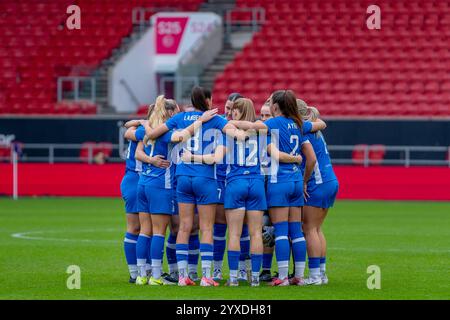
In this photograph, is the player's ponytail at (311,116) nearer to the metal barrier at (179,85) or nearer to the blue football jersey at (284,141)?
the blue football jersey at (284,141)

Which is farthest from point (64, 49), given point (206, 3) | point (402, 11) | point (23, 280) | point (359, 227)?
point (23, 280)

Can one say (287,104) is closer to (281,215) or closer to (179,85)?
(281,215)

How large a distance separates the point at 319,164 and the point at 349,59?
21924 mm

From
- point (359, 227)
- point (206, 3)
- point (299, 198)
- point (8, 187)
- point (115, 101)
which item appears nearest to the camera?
point (299, 198)

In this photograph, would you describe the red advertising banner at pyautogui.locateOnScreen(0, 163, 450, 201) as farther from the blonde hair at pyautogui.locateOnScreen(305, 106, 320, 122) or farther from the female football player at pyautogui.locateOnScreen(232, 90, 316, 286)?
the female football player at pyautogui.locateOnScreen(232, 90, 316, 286)

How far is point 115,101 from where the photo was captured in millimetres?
35438

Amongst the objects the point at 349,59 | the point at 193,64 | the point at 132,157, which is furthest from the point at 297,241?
the point at 193,64

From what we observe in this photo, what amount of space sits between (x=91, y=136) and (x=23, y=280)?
19.2 m

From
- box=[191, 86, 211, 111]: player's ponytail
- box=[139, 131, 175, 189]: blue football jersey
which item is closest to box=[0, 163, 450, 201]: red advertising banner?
box=[139, 131, 175, 189]: blue football jersey

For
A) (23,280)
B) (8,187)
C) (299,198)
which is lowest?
Result: (8,187)

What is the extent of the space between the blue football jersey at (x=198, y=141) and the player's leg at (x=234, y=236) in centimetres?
47

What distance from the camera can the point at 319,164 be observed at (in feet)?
44.0

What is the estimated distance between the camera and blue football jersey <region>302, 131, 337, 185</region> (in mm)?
13344

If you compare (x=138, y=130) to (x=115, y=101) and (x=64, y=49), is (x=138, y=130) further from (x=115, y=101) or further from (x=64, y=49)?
(x=64, y=49)
